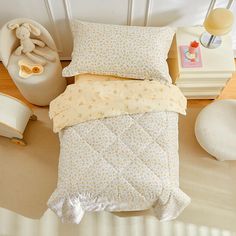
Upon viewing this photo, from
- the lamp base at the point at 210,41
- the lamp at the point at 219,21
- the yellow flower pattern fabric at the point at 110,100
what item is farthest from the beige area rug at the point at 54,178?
the lamp at the point at 219,21

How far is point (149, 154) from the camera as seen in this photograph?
1731 mm

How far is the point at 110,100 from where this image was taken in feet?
5.99

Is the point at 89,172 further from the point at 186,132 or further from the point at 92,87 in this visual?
the point at 186,132

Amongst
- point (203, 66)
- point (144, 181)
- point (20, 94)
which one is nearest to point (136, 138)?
point (144, 181)

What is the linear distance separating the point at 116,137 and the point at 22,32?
0.93 meters

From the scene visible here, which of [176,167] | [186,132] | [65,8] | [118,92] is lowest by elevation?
[186,132]

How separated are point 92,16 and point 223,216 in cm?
167

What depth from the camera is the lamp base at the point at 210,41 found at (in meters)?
2.09

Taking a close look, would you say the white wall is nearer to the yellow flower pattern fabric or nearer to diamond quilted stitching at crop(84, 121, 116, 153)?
the yellow flower pattern fabric

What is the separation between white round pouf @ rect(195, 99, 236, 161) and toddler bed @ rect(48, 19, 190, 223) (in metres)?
0.27

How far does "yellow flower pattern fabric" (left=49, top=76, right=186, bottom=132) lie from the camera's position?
5.91 feet

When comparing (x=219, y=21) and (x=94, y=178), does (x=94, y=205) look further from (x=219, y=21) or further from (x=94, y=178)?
(x=219, y=21)

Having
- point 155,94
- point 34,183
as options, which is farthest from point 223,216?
point 34,183

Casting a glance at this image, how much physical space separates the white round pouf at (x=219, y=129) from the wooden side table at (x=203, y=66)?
0.61ft
